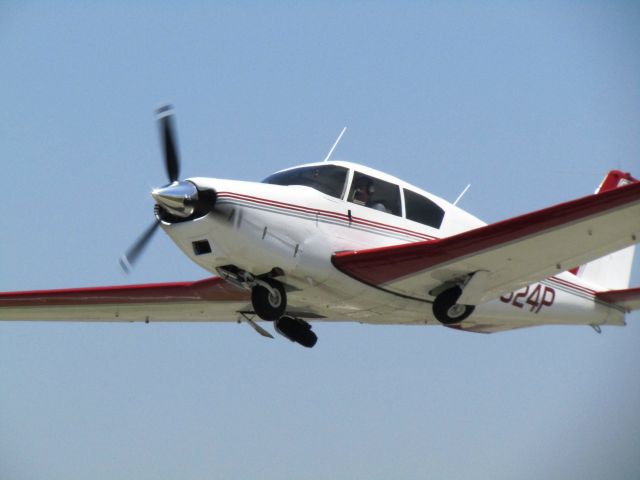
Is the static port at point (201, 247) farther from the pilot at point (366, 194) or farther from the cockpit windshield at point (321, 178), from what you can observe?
the pilot at point (366, 194)

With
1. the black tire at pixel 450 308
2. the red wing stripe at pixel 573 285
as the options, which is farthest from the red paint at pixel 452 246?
the red wing stripe at pixel 573 285

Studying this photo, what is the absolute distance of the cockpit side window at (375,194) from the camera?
1797 cm

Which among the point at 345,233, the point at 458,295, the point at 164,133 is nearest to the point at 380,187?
the point at 345,233

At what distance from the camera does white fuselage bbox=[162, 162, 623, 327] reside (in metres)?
16.5

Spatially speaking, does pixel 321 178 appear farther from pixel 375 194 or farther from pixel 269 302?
pixel 269 302

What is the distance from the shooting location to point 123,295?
70.0 feet

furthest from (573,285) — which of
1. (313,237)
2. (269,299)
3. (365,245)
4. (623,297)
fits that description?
(269,299)

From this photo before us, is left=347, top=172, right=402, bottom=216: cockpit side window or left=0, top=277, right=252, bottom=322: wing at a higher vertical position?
left=347, top=172, right=402, bottom=216: cockpit side window

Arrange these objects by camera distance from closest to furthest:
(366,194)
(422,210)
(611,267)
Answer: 1. (366,194)
2. (422,210)
3. (611,267)

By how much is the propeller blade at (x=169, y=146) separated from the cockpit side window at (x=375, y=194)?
3063 millimetres

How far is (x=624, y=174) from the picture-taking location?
23766 mm

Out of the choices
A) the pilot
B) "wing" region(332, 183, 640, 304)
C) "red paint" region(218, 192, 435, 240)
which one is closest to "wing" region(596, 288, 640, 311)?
"wing" region(332, 183, 640, 304)

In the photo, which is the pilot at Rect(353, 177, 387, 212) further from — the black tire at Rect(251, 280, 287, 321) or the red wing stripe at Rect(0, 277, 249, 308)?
the red wing stripe at Rect(0, 277, 249, 308)

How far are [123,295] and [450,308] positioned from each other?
23.5 ft
